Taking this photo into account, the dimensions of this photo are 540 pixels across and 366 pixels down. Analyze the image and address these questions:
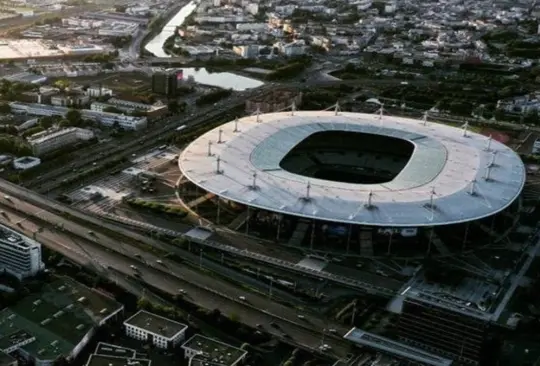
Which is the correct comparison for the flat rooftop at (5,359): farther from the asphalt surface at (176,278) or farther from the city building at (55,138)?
the city building at (55,138)

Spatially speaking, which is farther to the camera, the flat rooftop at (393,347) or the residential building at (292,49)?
the residential building at (292,49)

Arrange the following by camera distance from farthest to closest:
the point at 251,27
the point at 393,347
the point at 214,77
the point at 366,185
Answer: the point at 251,27
the point at 214,77
the point at 366,185
the point at 393,347

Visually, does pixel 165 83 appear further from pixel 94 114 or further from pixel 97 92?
pixel 94 114

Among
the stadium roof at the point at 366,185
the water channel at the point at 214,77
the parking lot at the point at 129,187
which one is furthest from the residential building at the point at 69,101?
the stadium roof at the point at 366,185

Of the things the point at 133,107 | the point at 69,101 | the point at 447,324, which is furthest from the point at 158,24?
the point at 447,324

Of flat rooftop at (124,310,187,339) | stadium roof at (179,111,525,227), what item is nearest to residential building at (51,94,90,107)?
stadium roof at (179,111,525,227)

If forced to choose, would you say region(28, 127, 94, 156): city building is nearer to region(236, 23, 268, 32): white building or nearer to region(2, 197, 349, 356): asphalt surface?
region(2, 197, 349, 356): asphalt surface
